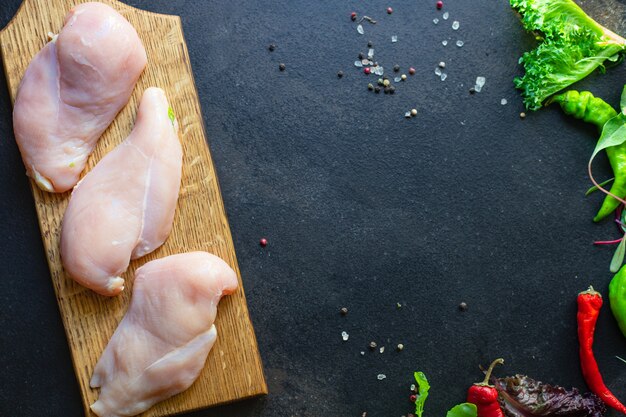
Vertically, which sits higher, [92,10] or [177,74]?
[92,10]

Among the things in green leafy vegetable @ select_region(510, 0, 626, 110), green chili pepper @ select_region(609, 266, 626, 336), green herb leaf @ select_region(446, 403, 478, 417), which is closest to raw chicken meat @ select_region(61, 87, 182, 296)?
green herb leaf @ select_region(446, 403, 478, 417)

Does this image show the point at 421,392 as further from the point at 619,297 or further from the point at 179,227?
the point at 179,227

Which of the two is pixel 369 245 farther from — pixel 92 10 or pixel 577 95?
pixel 92 10

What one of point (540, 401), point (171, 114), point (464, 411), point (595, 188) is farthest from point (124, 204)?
point (595, 188)

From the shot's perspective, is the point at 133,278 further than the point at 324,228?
No

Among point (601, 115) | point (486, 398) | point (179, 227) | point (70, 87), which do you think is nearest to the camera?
point (70, 87)

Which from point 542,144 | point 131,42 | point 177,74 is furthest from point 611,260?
point 131,42
